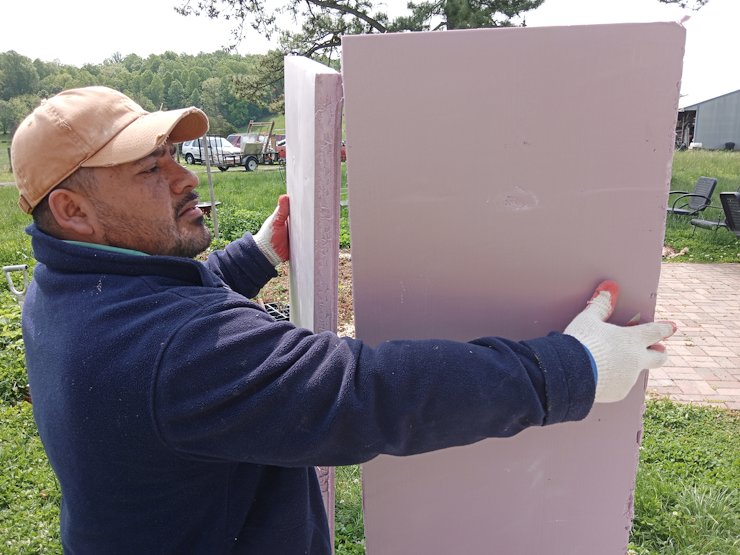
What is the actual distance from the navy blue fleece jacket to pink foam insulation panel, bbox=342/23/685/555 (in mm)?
244

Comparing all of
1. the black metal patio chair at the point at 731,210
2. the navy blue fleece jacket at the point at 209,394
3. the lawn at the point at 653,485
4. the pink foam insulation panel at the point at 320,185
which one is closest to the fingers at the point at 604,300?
the navy blue fleece jacket at the point at 209,394

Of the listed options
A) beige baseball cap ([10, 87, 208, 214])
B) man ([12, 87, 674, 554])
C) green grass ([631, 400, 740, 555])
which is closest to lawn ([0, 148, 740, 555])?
green grass ([631, 400, 740, 555])

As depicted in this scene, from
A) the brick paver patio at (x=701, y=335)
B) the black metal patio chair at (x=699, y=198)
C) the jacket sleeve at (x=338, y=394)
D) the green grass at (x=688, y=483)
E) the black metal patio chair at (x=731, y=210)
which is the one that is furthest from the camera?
the black metal patio chair at (x=699, y=198)

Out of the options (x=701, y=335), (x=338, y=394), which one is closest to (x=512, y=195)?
(x=338, y=394)

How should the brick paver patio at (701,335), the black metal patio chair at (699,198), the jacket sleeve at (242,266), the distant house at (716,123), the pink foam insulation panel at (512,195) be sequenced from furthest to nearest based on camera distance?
→ the distant house at (716,123) → the black metal patio chair at (699,198) → the brick paver patio at (701,335) → the jacket sleeve at (242,266) → the pink foam insulation panel at (512,195)

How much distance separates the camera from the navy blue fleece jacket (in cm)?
93

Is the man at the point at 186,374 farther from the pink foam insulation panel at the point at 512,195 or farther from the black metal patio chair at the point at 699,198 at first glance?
the black metal patio chair at the point at 699,198

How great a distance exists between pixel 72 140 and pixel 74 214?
14 cm

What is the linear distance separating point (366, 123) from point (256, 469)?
70 cm

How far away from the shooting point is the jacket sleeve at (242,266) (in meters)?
1.87

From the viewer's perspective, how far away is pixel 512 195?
1.17 meters

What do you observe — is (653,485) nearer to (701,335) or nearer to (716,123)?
(701,335)

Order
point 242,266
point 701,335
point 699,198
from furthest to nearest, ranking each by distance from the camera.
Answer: point 699,198 < point 701,335 < point 242,266

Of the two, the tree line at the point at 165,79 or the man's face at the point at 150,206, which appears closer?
the man's face at the point at 150,206
